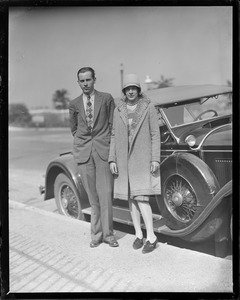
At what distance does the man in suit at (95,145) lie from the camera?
143 inches

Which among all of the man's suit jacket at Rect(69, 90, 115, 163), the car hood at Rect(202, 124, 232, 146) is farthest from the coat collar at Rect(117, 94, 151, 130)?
the car hood at Rect(202, 124, 232, 146)

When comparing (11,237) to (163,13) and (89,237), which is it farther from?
(163,13)

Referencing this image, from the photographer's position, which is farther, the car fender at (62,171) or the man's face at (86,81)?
the car fender at (62,171)

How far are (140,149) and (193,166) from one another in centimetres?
58

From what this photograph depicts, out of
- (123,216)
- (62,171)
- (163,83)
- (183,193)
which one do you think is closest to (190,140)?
(183,193)

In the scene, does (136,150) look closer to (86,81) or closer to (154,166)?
(154,166)

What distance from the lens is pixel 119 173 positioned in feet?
11.9

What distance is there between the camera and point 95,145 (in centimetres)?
367

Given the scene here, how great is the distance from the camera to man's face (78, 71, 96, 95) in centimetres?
356

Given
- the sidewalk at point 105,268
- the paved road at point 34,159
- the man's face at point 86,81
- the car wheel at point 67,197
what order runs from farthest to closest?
the car wheel at point 67,197 → the paved road at point 34,159 → the man's face at point 86,81 → the sidewalk at point 105,268

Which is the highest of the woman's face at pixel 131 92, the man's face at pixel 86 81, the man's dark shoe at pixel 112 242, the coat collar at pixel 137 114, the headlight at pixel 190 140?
the man's face at pixel 86 81

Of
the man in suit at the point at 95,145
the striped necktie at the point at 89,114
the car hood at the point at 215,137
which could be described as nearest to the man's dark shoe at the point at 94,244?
the man in suit at the point at 95,145

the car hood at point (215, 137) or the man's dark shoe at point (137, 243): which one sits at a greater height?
the car hood at point (215, 137)

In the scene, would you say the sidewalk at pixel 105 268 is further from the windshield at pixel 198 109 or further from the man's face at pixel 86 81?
the man's face at pixel 86 81
